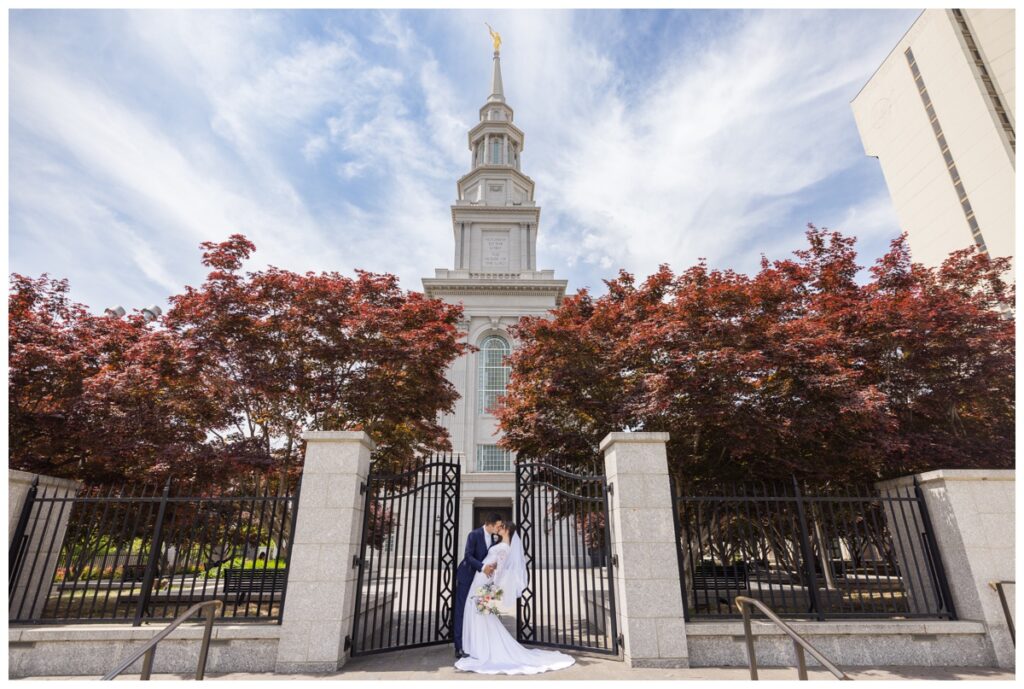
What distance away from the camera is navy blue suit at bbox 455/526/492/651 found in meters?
7.18

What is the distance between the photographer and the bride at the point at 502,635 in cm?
648

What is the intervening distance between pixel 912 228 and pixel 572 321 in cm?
3689

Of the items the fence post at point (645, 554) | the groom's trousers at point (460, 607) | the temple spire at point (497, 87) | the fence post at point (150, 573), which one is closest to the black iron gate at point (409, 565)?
the groom's trousers at point (460, 607)

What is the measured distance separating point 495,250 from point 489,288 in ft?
13.4

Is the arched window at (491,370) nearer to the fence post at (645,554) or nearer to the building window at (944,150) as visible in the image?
the fence post at (645,554)

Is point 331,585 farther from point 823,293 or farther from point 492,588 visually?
point 823,293

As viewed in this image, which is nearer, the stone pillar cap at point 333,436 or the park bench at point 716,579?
the stone pillar cap at point 333,436

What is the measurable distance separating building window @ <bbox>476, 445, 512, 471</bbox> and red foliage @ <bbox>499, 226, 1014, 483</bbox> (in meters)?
13.2

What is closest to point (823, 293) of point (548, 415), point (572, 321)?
point (572, 321)

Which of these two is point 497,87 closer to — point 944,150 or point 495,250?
point 495,250

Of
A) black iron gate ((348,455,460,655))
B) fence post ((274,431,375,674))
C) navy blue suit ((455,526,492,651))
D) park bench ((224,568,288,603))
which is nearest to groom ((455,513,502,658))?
navy blue suit ((455,526,492,651))

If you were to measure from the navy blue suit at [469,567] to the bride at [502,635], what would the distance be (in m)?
0.11

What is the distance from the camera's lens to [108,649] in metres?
6.34

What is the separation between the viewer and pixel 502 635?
682cm
